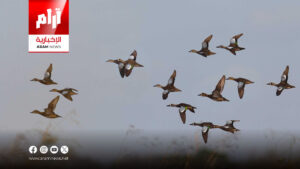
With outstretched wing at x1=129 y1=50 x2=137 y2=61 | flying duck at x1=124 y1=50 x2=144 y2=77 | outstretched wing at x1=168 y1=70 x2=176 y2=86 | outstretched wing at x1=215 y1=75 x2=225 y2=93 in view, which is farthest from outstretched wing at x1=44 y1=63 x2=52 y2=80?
outstretched wing at x1=215 y1=75 x2=225 y2=93

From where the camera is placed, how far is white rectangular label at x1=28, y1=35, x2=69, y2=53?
74.8ft

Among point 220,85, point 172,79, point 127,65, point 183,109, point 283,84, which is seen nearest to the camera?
point 183,109

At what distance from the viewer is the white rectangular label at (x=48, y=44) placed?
2280cm

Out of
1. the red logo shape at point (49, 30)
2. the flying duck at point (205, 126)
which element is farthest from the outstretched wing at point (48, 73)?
the flying duck at point (205, 126)

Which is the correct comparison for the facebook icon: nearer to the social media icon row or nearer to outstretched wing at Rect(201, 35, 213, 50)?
the social media icon row

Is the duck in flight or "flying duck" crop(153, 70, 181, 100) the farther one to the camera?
"flying duck" crop(153, 70, 181, 100)

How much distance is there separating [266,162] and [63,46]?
8.21m

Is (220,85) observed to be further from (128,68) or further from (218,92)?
(128,68)

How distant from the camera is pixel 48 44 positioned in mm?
22844

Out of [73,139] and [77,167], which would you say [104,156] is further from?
[73,139]

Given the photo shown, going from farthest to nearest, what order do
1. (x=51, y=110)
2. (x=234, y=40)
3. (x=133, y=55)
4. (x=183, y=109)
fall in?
1. (x=234, y=40)
2. (x=133, y=55)
3. (x=183, y=109)
4. (x=51, y=110)

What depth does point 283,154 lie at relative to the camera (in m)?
21.3

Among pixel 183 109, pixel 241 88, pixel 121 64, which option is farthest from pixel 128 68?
pixel 241 88

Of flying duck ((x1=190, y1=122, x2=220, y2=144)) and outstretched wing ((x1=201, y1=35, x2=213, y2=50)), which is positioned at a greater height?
outstretched wing ((x1=201, y1=35, x2=213, y2=50))
